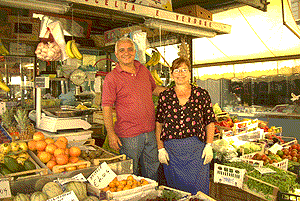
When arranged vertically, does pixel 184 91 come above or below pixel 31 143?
above

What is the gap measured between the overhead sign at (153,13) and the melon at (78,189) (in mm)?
1869

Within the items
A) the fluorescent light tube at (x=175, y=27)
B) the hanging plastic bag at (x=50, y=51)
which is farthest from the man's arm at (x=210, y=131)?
the hanging plastic bag at (x=50, y=51)

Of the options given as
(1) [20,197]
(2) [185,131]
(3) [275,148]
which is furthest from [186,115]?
(3) [275,148]

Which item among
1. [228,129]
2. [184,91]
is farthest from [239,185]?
[228,129]

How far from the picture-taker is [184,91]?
2.71 m

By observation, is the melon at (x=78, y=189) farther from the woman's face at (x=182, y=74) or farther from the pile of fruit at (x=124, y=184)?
the woman's face at (x=182, y=74)

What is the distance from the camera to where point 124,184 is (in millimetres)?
2338

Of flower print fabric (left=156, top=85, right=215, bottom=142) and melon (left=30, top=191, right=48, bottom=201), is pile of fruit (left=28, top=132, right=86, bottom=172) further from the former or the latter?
flower print fabric (left=156, top=85, right=215, bottom=142)

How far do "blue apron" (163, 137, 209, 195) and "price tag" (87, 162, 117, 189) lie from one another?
0.64m

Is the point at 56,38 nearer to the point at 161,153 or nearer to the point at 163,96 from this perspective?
the point at 163,96

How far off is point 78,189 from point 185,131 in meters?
1.12

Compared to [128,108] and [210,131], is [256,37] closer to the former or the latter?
[210,131]

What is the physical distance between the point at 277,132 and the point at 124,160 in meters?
4.59

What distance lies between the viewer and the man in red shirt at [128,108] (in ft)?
9.35
